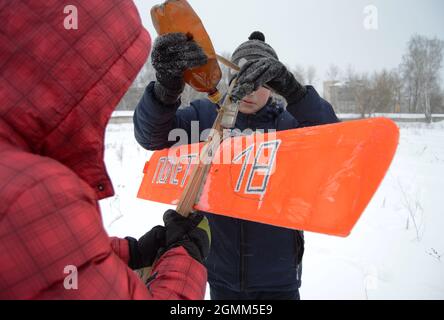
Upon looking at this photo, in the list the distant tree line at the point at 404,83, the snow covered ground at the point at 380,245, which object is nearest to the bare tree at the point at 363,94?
the distant tree line at the point at 404,83

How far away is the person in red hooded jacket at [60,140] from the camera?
1.76 feet

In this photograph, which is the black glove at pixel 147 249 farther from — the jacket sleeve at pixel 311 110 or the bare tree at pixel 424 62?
the bare tree at pixel 424 62

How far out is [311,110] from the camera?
154 centimetres

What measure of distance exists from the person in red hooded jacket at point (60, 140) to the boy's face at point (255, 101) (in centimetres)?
91

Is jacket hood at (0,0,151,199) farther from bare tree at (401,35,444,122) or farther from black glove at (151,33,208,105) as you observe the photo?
bare tree at (401,35,444,122)

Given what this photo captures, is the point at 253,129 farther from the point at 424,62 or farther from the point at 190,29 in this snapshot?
the point at 424,62

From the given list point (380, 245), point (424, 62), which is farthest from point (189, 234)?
point (424, 62)

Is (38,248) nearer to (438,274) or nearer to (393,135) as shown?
(393,135)

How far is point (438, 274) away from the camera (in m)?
2.70

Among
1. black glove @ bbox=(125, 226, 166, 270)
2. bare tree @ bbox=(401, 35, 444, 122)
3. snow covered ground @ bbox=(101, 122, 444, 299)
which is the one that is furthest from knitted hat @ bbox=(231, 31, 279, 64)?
bare tree @ bbox=(401, 35, 444, 122)

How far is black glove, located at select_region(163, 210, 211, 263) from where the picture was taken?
3.18 feet

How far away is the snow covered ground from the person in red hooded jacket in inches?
91.4

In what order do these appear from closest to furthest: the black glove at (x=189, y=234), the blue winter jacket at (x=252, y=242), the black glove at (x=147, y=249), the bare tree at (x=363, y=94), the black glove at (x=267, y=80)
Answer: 1. the black glove at (x=189, y=234)
2. the black glove at (x=147, y=249)
3. the black glove at (x=267, y=80)
4. the blue winter jacket at (x=252, y=242)
5. the bare tree at (x=363, y=94)

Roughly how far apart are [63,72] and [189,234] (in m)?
0.65
